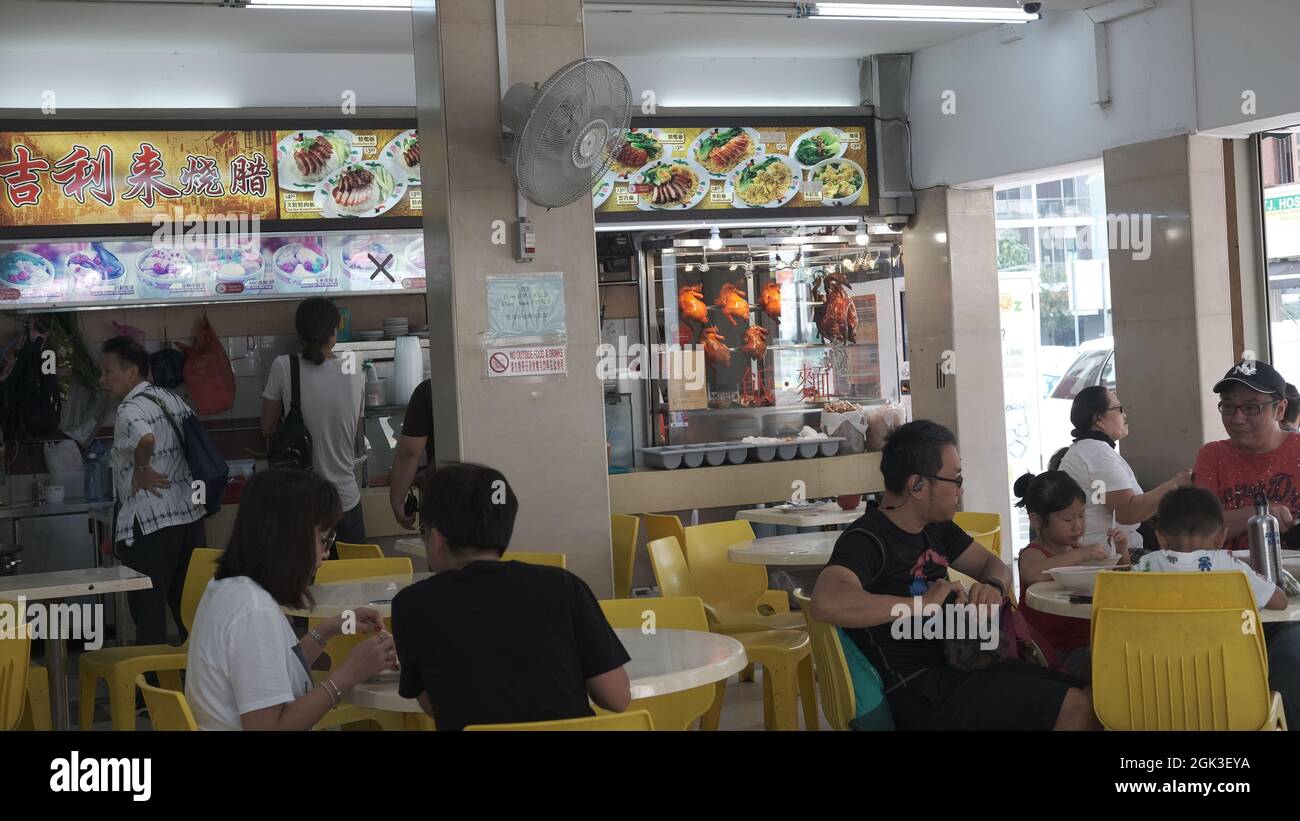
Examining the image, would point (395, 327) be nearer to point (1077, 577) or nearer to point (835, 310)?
point (835, 310)

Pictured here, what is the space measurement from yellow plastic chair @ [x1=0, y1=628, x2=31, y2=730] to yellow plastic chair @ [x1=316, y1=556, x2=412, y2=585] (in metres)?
1.24

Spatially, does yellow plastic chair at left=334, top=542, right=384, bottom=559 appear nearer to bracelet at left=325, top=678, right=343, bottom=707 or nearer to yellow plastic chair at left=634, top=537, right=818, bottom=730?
yellow plastic chair at left=634, top=537, right=818, bottom=730

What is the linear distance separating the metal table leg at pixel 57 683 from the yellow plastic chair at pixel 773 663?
7.70 ft

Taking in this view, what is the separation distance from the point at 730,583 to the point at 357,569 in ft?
5.74

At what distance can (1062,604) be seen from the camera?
4.07 m

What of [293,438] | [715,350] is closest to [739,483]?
[715,350]

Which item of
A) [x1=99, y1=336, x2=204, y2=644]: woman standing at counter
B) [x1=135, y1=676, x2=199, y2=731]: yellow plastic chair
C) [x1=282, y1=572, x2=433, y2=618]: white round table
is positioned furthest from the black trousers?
[x1=135, y1=676, x2=199, y2=731]: yellow plastic chair

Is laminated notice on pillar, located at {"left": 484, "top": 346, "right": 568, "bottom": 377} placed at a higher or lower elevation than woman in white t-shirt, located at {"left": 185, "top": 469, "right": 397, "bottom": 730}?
higher

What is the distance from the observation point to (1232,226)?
7.09 meters

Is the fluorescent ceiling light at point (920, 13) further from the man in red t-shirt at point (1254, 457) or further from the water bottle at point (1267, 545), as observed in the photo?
the water bottle at point (1267, 545)

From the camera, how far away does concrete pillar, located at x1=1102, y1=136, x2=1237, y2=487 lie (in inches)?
275

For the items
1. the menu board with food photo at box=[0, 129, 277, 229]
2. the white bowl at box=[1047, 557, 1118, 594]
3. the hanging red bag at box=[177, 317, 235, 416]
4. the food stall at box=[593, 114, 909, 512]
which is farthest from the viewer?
the hanging red bag at box=[177, 317, 235, 416]

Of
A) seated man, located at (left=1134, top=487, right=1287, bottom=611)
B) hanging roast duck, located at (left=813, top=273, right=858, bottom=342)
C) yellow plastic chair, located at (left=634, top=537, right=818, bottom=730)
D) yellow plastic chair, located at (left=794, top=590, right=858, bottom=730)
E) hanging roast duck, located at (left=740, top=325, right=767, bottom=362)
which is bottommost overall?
yellow plastic chair, located at (left=634, top=537, right=818, bottom=730)

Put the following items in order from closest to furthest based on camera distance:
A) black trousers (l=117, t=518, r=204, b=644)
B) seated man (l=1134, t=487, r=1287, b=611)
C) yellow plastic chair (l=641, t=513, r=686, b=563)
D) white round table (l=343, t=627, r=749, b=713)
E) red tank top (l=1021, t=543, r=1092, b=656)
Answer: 1. white round table (l=343, t=627, r=749, b=713)
2. seated man (l=1134, t=487, r=1287, b=611)
3. red tank top (l=1021, t=543, r=1092, b=656)
4. black trousers (l=117, t=518, r=204, b=644)
5. yellow plastic chair (l=641, t=513, r=686, b=563)
